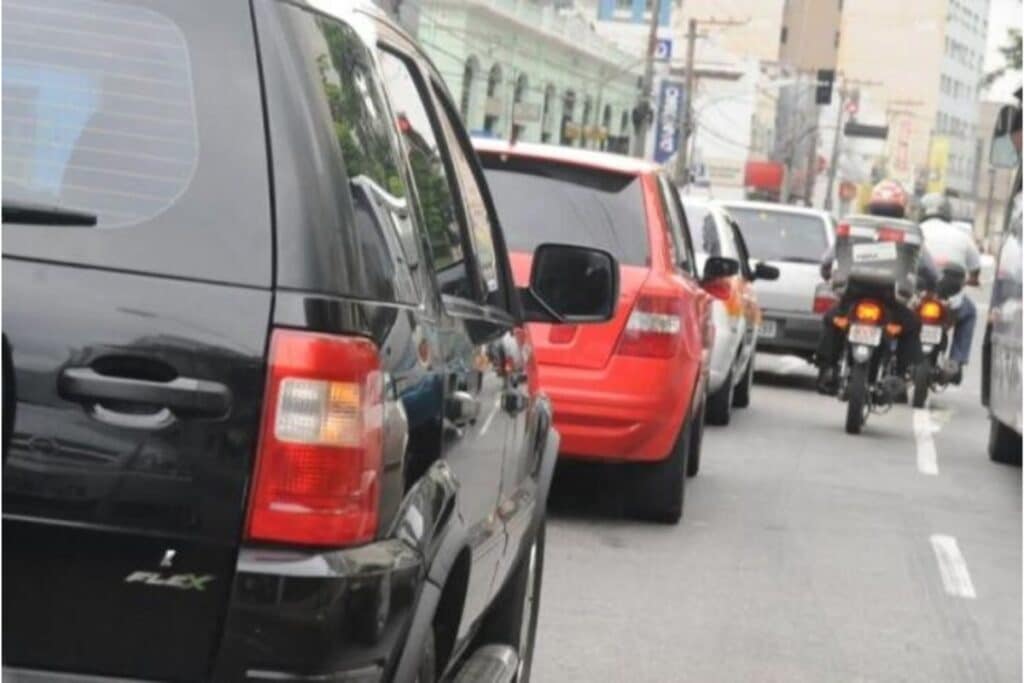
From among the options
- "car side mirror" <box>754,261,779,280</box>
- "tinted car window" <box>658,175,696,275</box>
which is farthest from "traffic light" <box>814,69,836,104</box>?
"tinted car window" <box>658,175,696,275</box>

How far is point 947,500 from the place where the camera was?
12227mm

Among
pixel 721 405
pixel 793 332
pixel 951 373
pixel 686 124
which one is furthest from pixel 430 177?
pixel 686 124

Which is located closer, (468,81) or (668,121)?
(468,81)

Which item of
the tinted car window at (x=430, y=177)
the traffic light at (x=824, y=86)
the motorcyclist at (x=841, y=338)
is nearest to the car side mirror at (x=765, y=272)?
the motorcyclist at (x=841, y=338)

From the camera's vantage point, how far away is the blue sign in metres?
71.2

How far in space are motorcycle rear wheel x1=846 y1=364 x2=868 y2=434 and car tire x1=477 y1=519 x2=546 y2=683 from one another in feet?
30.6

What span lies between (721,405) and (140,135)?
11878 millimetres

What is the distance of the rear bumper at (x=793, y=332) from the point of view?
19516mm

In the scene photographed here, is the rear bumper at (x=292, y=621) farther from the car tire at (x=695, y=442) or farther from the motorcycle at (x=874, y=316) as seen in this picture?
the motorcycle at (x=874, y=316)

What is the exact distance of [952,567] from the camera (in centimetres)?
976

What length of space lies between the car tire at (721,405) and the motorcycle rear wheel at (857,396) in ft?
2.72

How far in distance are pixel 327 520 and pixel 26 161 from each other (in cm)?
73

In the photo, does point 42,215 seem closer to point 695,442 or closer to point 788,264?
point 695,442

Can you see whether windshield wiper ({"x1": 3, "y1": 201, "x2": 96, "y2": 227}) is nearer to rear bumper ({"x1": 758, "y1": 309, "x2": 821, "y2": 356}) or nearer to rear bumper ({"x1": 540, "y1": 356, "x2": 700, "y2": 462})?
rear bumper ({"x1": 540, "y1": 356, "x2": 700, "y2": 462})
